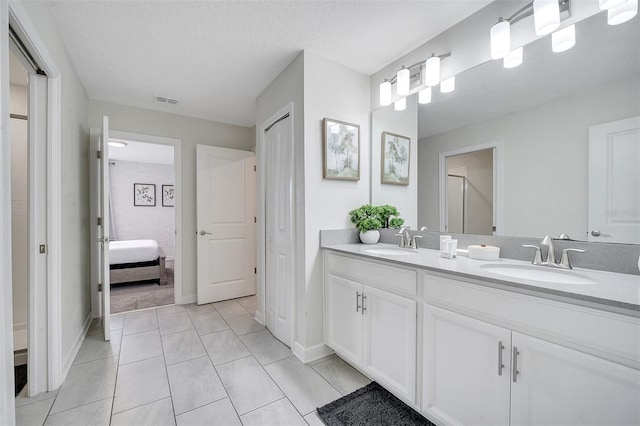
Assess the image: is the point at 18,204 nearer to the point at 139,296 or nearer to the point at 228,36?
the point at 139,296

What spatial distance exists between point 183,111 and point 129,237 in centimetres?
433

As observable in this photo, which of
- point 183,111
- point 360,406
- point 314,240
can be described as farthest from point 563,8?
point 183,111

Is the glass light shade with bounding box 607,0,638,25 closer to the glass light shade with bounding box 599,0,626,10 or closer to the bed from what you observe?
the glass light shade with bounding box 599,0,626,10

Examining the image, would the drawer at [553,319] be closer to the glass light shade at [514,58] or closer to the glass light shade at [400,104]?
the glass light shade at [514,58]

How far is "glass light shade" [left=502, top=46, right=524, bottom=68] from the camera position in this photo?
5.18 feet

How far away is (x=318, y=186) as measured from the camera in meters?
2.23

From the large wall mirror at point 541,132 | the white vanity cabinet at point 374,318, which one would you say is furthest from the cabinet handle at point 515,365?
the large wall mirror at point 541,132

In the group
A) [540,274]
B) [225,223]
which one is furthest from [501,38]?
[225,223]

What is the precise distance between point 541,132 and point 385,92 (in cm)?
121

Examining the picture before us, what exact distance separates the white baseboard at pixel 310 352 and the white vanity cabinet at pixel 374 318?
122 millimetres

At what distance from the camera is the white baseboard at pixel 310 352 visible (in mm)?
2143

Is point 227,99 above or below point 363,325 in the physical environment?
above

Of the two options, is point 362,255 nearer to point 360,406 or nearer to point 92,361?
point 360,406

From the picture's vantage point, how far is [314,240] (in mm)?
2209
